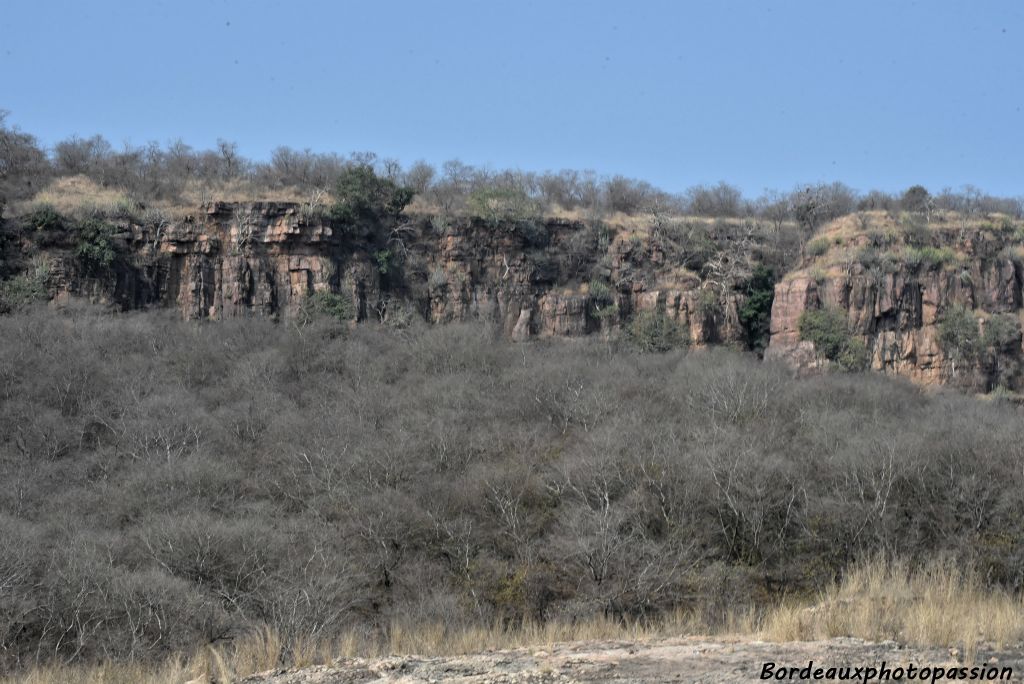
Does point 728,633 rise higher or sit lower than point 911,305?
lower

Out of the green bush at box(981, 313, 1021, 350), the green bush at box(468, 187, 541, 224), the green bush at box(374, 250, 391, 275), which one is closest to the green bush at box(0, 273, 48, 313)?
the green bush at box(374, 250, 391, 275)

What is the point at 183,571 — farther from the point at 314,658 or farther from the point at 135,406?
the point at 135,406

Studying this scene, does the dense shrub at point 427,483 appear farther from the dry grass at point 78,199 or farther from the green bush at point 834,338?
the dry grass at point 78,199

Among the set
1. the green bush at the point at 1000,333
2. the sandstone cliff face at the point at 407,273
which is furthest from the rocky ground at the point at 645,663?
the green bush at the point at 1000,333

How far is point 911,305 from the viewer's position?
51.8 meters

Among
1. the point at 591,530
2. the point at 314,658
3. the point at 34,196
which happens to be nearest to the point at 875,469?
the point at 591,530

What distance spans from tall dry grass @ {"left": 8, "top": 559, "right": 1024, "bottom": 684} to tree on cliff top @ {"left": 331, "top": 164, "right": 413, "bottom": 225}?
35763 millimetres

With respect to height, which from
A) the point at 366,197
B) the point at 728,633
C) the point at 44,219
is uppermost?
the point at 366,197

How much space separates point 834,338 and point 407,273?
741 inches

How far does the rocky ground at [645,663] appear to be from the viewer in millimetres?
11938

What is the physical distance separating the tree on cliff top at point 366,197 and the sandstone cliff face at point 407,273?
82cm

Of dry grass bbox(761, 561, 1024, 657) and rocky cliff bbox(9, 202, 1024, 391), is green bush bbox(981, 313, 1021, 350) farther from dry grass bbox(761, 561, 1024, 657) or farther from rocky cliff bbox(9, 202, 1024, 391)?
dry grass bbox(761, 561, 1024, 657)

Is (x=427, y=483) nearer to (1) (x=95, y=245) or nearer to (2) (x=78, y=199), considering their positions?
(1) (x=95, y=245)

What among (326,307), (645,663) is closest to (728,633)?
(645,663)
